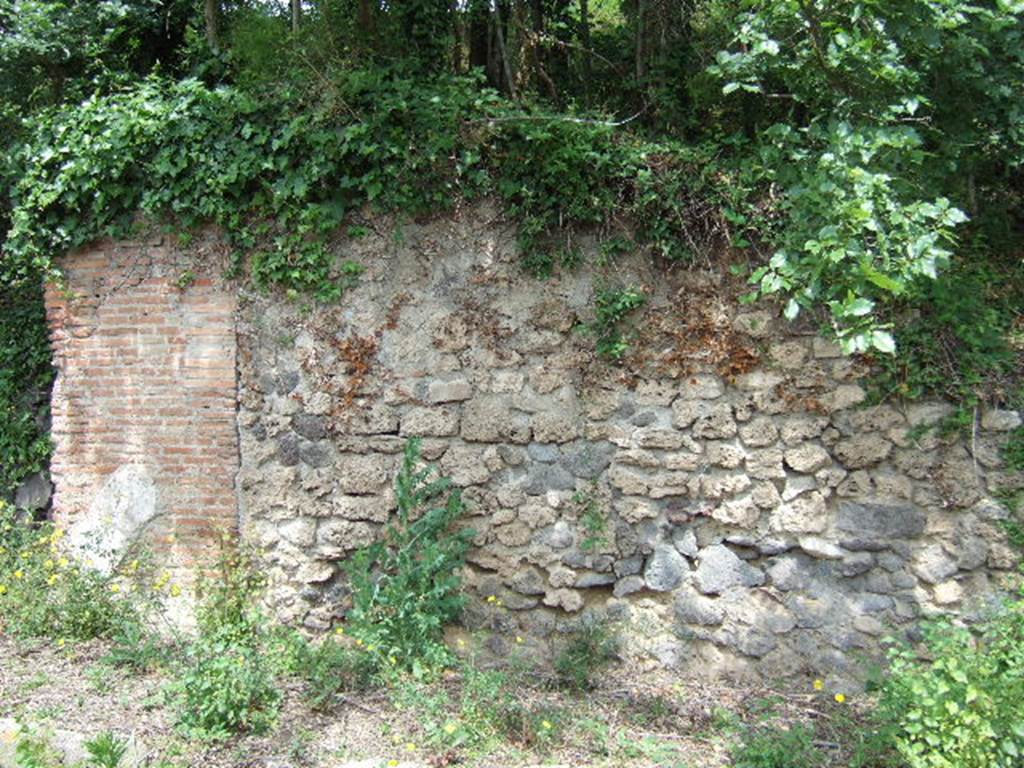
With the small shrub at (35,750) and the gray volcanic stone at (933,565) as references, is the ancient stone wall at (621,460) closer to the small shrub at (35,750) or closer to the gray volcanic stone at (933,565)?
the gray volcanic stone at (933,565)

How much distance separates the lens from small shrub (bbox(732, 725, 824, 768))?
12.2 feet

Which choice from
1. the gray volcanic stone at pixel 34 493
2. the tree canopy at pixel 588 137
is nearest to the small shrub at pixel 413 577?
the tree canopy at pixel 588 137

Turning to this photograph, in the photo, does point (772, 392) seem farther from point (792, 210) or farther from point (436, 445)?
point (436, 445)

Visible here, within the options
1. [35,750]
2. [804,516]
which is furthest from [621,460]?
[35,750]

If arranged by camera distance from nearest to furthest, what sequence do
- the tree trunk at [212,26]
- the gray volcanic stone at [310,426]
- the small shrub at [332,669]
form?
the small shrub at [332,669]
the gray volcanic stone at [310,426]
the tree trunk at [212,26]

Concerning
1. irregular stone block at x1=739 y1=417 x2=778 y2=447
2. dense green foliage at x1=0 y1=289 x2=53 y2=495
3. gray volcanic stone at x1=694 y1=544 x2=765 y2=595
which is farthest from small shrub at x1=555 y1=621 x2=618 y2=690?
dense green foliage at x1=0 y1=289 x2=53 y2=495

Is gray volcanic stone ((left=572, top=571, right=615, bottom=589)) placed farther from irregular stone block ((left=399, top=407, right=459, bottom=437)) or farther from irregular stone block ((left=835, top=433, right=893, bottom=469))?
irregular stone block ((left=835, top=433, right=893, bottom=469))

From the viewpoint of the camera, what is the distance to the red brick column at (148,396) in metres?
5.23

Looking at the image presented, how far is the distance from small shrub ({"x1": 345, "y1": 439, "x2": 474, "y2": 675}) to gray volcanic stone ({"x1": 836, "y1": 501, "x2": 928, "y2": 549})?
6.90 ft

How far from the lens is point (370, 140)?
4.91m

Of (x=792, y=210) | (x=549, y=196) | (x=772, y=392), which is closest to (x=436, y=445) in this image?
(x=549, y=196)

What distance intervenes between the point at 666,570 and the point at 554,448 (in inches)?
37.0

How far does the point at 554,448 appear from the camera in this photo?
4922 millimetres

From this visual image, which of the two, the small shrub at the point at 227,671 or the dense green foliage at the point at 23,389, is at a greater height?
the dense green foliage at the point at 23,389
